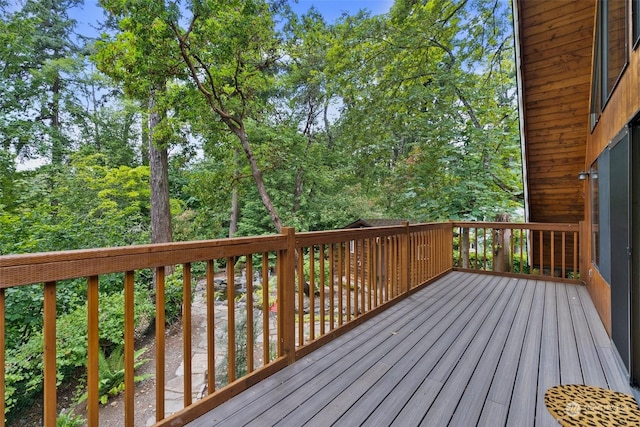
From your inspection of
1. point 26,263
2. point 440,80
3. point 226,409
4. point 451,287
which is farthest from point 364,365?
point 440,80

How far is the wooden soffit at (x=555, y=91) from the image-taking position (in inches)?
173

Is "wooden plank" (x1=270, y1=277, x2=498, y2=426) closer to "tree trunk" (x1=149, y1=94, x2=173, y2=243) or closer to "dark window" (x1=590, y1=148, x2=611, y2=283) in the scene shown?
"dark window" (x1=590, y1=148, x2=611, y2=283)

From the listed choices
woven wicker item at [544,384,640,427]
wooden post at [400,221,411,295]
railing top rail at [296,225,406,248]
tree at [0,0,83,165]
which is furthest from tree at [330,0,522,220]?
tree at [0,0,83,165]

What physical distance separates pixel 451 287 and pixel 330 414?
345 centimetres

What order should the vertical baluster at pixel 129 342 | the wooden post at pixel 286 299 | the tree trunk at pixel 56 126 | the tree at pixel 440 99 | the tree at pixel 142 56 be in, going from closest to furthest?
Answer: the vertical baluster at pixel 129 342 → the wooden post at pixel 286 299 → the tree at pixel 142 56 → the tree at pixel 440 99 → the tree trunk at pixel 56 126

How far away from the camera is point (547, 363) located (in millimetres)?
2311

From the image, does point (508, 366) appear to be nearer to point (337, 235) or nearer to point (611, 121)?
point (337, 235)

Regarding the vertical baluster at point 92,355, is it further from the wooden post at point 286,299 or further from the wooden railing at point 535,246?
the wooden railing at point 535,246

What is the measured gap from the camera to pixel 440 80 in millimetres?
8328

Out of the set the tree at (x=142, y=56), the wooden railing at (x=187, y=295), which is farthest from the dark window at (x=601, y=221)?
the tree at (x=142, y=56)

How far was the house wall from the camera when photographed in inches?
82.4

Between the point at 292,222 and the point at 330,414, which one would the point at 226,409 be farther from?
the point at 292,222

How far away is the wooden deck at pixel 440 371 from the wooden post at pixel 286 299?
148mm

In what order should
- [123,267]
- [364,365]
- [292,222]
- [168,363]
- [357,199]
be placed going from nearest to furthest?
[123,267], [364,365], [168,363], [292,222], [357,199]
